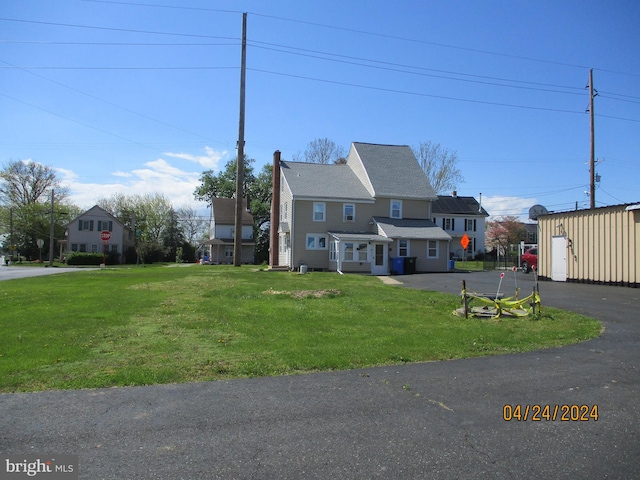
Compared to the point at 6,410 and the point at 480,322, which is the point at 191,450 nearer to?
the point at 6,410

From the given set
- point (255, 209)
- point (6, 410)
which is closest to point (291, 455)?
point (6, 410)

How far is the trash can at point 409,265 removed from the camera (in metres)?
33.2

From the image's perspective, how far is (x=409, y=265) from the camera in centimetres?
3328

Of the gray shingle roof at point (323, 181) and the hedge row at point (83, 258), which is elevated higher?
the gray shingle roof at point (323, 181)

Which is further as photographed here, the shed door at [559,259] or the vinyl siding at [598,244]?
the shed door at [559,259]

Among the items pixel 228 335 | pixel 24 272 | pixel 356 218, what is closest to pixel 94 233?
pixel 24 272

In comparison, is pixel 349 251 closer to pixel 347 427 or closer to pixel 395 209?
pixel 395 209

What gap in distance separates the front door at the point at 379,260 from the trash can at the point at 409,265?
1342 mm

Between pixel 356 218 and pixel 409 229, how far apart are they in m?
4.14

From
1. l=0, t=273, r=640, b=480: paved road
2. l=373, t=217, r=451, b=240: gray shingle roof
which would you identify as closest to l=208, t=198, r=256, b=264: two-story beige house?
l=373, t=217, r=451, b=240: gray shingle roof

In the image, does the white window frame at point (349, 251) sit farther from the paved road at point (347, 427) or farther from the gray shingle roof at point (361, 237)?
the paved road at point (347, 427)

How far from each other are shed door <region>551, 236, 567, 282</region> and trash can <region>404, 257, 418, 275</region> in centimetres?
1006

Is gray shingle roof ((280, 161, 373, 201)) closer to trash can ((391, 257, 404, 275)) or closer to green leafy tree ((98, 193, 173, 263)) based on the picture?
trash can ((391, 257, 404, 275))
